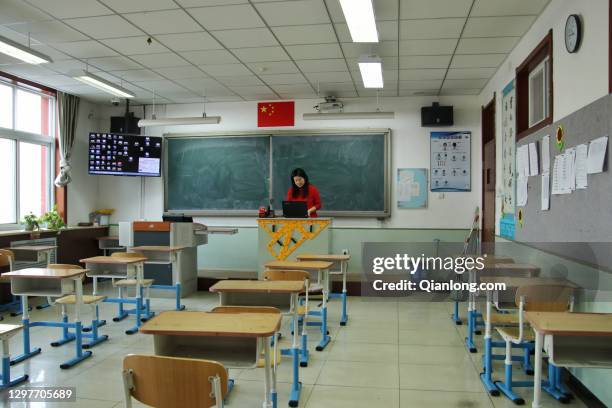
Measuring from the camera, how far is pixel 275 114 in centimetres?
797

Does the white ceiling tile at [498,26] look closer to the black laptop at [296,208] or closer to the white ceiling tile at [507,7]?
the white ceiling tile at [507,7]

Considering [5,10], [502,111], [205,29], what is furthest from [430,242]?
[5,10]

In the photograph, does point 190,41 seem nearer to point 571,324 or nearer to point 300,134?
point 300,134

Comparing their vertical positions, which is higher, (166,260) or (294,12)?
(294,12)

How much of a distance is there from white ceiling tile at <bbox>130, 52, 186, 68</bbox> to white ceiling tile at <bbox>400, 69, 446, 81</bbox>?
2.89 meters

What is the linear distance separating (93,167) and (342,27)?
4748mm

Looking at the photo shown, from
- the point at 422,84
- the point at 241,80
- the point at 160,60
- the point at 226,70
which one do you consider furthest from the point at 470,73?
the point at 160,60

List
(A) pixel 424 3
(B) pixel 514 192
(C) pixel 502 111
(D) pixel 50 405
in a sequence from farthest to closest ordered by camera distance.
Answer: (C) pixel 502 111 < (B) pixel 514 192 < (A) pixel 424 3 < (D) pixel 50 405

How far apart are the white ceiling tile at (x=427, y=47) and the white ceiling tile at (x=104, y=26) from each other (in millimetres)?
2862

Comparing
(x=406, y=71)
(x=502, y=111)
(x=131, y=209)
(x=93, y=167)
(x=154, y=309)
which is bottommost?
(x=154, y=309)

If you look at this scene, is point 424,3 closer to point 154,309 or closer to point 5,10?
point 5,10

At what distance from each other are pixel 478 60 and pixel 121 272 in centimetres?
494

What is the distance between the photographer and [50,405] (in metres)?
3.15

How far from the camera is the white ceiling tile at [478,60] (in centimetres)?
561
